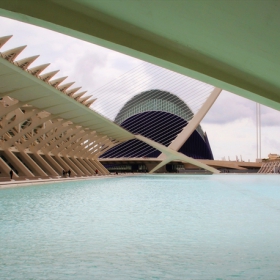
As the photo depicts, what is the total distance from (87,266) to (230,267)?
1.33 m

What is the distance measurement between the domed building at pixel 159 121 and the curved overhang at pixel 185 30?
48572 mm

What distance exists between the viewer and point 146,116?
57.8 m

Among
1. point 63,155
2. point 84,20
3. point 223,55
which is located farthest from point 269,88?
point 63,155

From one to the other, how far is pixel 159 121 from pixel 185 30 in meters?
53.0

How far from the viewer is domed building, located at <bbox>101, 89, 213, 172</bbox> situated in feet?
179

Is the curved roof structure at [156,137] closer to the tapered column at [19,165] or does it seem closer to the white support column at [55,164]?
the white support column at [55,164]

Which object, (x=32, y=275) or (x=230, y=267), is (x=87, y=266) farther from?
(x=230, y=267)

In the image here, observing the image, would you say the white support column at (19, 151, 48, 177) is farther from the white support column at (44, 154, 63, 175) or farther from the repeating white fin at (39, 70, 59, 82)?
the repeating white fin at (39, 70, 59, 82)

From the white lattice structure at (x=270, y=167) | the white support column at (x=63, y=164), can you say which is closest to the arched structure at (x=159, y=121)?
the white lattice structure at (x=270, y=167)

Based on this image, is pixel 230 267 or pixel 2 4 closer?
pixel 2 4

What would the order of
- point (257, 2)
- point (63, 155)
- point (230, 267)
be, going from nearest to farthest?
point (257, 2), point (230, 267), point (63, 155)

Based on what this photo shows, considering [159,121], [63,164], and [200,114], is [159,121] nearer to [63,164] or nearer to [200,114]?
[200,114]

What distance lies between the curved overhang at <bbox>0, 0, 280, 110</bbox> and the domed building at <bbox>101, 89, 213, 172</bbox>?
159 feet

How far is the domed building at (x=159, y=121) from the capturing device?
179 ft
